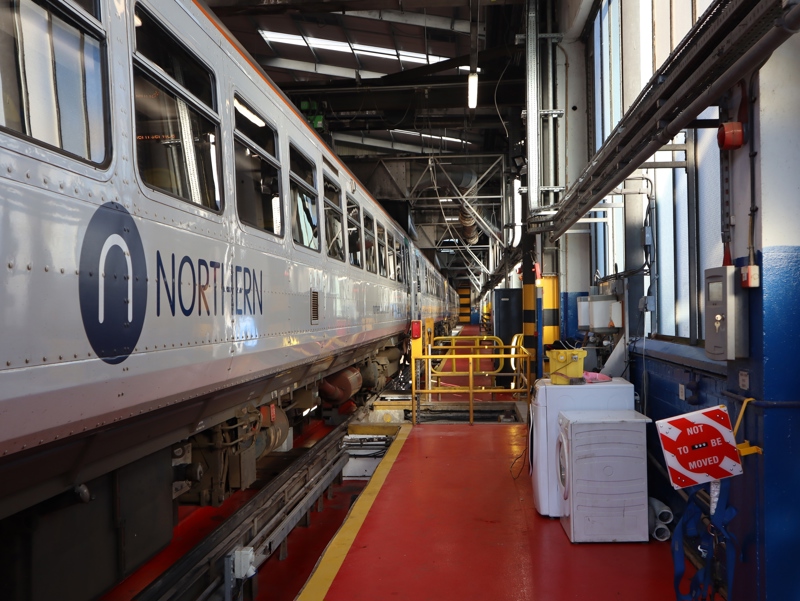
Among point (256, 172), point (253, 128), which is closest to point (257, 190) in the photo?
point (256, 172)

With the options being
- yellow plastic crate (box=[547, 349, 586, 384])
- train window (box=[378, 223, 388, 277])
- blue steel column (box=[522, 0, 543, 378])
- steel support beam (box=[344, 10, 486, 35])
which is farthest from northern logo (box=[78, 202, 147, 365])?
steel support beam (box=[344, 10, 486, 35])

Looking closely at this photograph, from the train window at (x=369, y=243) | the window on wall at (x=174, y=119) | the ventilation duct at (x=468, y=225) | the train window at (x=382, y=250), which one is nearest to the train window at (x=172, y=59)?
the window on wall at (x=174, y=119)

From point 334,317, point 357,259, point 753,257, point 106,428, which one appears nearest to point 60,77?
point 106,428

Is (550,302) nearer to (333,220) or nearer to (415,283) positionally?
(415,283)

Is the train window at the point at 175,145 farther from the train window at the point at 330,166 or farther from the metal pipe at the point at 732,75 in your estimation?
the train window at the point at 330,166

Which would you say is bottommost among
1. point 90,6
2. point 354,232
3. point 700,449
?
point 700,449

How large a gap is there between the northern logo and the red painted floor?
1941 mm

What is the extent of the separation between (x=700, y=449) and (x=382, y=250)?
24.2 ft

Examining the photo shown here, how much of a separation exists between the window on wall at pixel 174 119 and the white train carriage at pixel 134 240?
0.01 metres

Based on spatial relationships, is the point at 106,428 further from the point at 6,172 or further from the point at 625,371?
the point at 625,371

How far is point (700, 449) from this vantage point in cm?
296

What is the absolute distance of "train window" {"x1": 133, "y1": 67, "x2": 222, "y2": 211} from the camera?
9.71 feet

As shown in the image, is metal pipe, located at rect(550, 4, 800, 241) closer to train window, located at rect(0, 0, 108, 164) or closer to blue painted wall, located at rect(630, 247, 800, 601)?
blue painted wall, located at rect(630, 247, 800, 601)

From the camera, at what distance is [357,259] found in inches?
304
